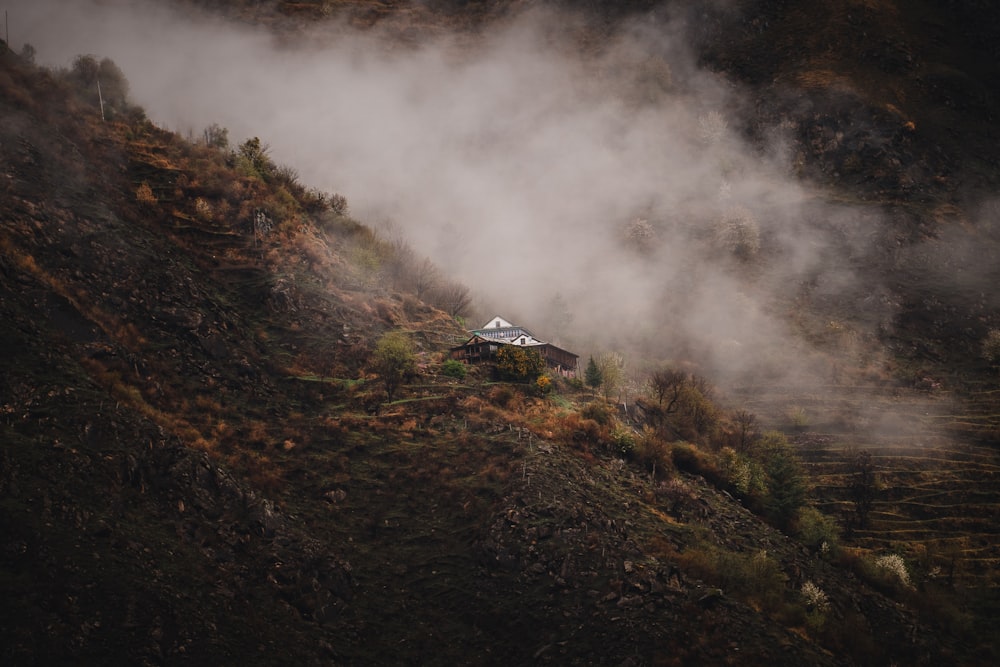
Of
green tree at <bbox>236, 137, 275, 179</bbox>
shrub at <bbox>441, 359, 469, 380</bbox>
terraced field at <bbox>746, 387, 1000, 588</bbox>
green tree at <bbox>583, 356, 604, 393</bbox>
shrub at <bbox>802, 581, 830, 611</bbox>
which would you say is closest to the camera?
shrub at <bbox>802, 581, 830, 611</bbox>

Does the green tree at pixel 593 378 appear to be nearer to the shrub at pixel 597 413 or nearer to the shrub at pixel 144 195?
the shrub at pixel 597 413

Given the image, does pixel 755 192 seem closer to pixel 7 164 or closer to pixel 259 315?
pixel 259 315

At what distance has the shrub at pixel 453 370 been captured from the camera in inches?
2160

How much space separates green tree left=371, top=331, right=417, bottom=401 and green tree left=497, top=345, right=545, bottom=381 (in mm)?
9069

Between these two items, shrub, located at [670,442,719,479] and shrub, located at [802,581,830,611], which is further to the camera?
shrub, located at [670,442,719,479]

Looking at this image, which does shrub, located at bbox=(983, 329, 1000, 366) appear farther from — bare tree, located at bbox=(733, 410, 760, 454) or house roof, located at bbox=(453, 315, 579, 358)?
house roof, located at bbox=(453, 315, 579, 358)

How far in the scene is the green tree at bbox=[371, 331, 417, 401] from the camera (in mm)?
49031

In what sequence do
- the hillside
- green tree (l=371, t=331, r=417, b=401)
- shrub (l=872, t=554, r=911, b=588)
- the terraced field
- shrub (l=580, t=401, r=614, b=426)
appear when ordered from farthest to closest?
shrub (l=580, t=401, r=614, b=426) → the terraced field → green tree (l=371, t=331, r=417, b=401) → shrub (l=872, t=554, r=911, b=588) → the hillside

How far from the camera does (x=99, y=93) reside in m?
58.2

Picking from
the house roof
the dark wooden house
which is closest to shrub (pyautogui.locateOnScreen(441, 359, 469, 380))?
the dark wooden house

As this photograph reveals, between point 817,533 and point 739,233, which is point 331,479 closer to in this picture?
point 817,533

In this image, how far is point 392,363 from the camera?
165ft

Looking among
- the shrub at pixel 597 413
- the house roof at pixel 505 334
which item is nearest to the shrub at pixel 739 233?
the house roof at pixel 505 334

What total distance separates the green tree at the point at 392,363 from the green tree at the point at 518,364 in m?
9.07
